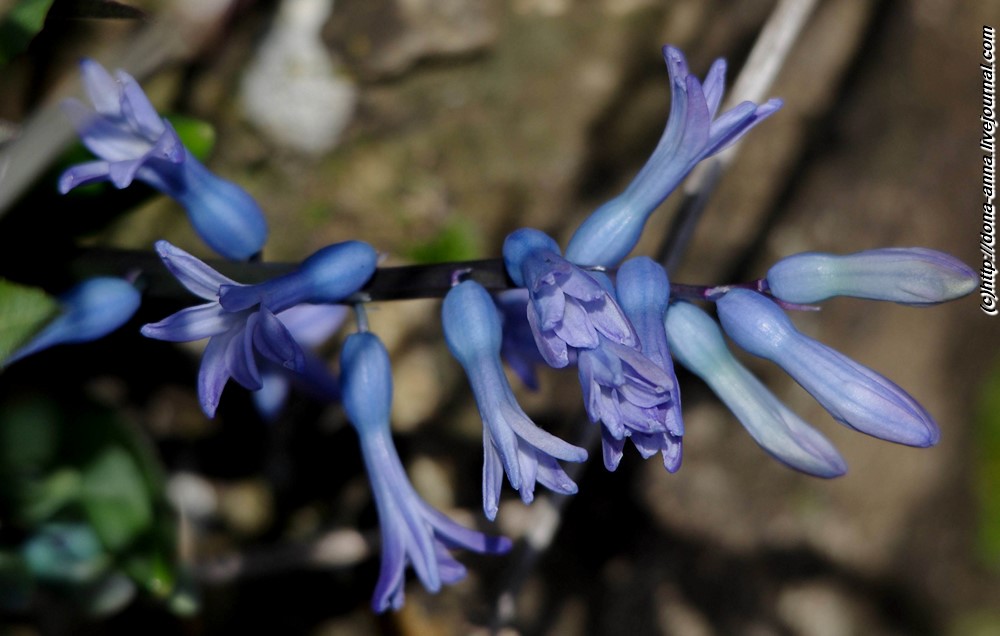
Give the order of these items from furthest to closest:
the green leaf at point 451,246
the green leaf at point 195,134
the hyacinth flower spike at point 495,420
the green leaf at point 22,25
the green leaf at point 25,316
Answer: the green leaf at point 451,246 → the green leaf at point 195,134 → the hyacinth flower spike at point 495,420 → the green leaf at point 22,25 → the green leaf at point 25,316

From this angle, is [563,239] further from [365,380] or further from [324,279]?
[324,279]

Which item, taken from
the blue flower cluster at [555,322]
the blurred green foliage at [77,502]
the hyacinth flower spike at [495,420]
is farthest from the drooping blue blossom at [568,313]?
the blurred green foliage at [77,502]

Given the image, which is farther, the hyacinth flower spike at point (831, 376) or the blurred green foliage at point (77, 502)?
the blurred green foliage at point (77, 502)

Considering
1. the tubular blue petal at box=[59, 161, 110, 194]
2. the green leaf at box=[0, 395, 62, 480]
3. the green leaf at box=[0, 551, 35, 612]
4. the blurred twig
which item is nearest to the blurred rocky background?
the green leaf at box=[0, 395, 62, 480]

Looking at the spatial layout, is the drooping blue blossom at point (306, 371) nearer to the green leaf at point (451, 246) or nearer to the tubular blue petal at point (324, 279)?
the tubular blue petal at point (324, 279)

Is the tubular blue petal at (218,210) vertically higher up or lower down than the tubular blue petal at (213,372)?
higher up

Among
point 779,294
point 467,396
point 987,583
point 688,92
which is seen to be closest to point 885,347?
point 987,583

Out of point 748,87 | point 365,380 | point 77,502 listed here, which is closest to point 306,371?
point 365,380

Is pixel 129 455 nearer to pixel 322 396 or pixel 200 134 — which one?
pixel 322 396
